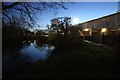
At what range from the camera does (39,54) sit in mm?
2734

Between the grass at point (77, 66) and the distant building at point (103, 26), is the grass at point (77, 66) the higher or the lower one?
the lower one

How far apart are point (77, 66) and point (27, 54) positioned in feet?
2.78

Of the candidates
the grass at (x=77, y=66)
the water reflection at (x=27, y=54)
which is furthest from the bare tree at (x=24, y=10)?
the grass at (x=77, y=66)

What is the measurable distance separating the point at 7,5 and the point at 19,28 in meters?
0.46

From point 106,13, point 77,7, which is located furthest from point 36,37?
point 106,13

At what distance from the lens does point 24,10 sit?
2.94 meters

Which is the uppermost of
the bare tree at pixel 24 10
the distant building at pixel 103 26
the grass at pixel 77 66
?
the bare tree at pixel 24 10

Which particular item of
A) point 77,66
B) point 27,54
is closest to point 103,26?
point 77,66

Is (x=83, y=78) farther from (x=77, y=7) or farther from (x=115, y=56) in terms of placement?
(x=77, y=7)

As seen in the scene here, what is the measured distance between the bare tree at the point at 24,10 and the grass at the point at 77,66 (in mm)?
753

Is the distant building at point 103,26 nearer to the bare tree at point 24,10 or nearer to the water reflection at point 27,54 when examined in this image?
the bare tree at point 24,10

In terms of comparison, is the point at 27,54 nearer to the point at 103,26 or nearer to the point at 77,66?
the point at 77,66

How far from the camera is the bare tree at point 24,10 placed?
2.86m

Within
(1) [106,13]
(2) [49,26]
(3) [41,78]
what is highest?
(1) [106,13]
